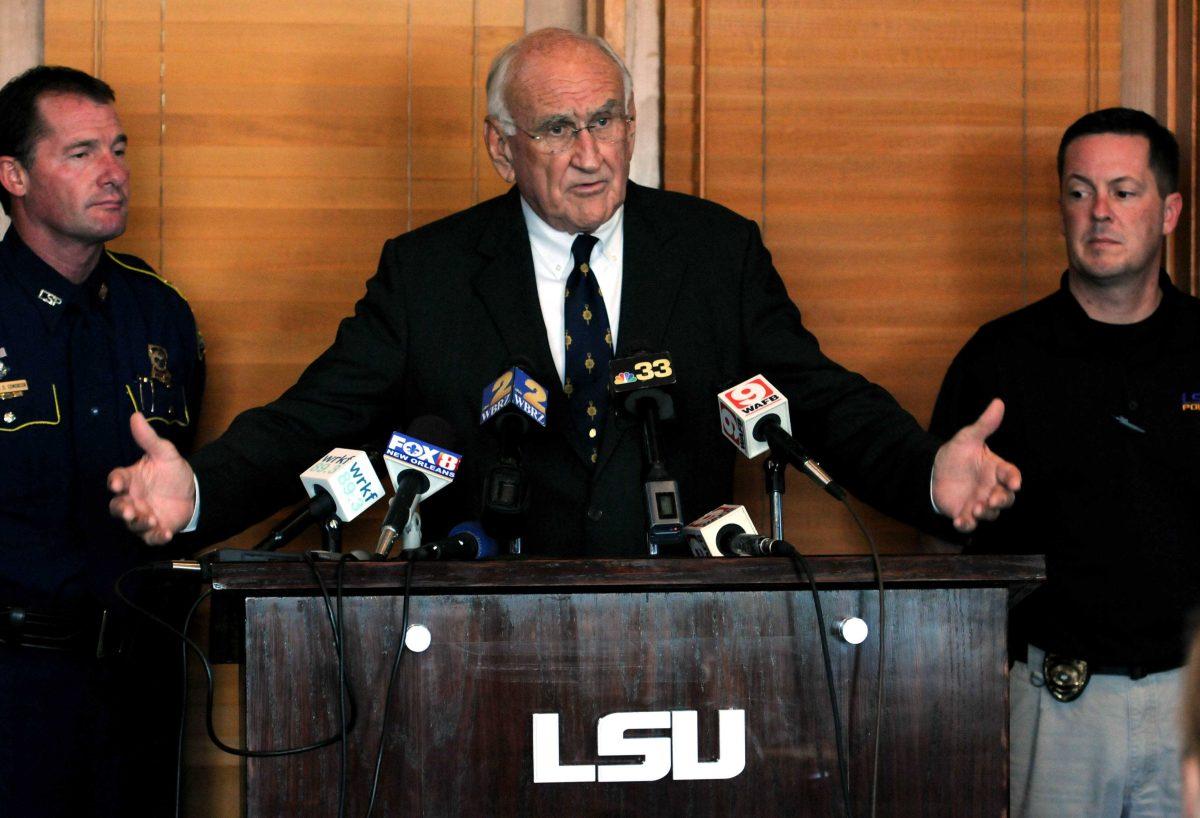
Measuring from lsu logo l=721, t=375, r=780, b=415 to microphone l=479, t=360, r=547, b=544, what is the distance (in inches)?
11.6

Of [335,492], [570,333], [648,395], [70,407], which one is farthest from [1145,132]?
[70,407]

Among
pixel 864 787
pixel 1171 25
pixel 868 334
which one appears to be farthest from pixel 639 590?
pixel 1171 25

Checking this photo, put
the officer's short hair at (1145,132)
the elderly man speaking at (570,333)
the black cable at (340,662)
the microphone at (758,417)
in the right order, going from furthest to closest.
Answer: the officer's short hair at (1145,132)
the elderly man speaking at (570,333)
the microphone at (758,417)
the black cable at (340,662)

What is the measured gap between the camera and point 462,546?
1.89 meters

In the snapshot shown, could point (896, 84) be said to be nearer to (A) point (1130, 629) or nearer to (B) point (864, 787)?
(A) point (1130, 629)

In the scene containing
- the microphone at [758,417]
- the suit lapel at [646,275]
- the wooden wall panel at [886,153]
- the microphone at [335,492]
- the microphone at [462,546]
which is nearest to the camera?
the microphone at [462,546]

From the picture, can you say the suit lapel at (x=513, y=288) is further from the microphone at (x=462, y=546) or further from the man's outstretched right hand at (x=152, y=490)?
the man's outstretched right hand at (x=152, y=490)

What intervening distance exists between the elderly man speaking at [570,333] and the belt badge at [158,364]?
20.2 inches

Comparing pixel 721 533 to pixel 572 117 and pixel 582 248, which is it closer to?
pixel 582 248

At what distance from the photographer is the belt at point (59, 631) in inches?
104

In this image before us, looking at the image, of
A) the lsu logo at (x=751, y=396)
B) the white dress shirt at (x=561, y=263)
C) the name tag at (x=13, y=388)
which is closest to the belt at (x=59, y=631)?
the name tag at (x=13, y=388)

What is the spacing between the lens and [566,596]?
1749 mm

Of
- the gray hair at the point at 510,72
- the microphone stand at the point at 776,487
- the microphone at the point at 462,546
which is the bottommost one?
the microphone at the point at 462,546

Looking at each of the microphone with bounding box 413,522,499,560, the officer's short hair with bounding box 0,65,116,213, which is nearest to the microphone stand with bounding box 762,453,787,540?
the microphone with bounding box 413,522,499,560
